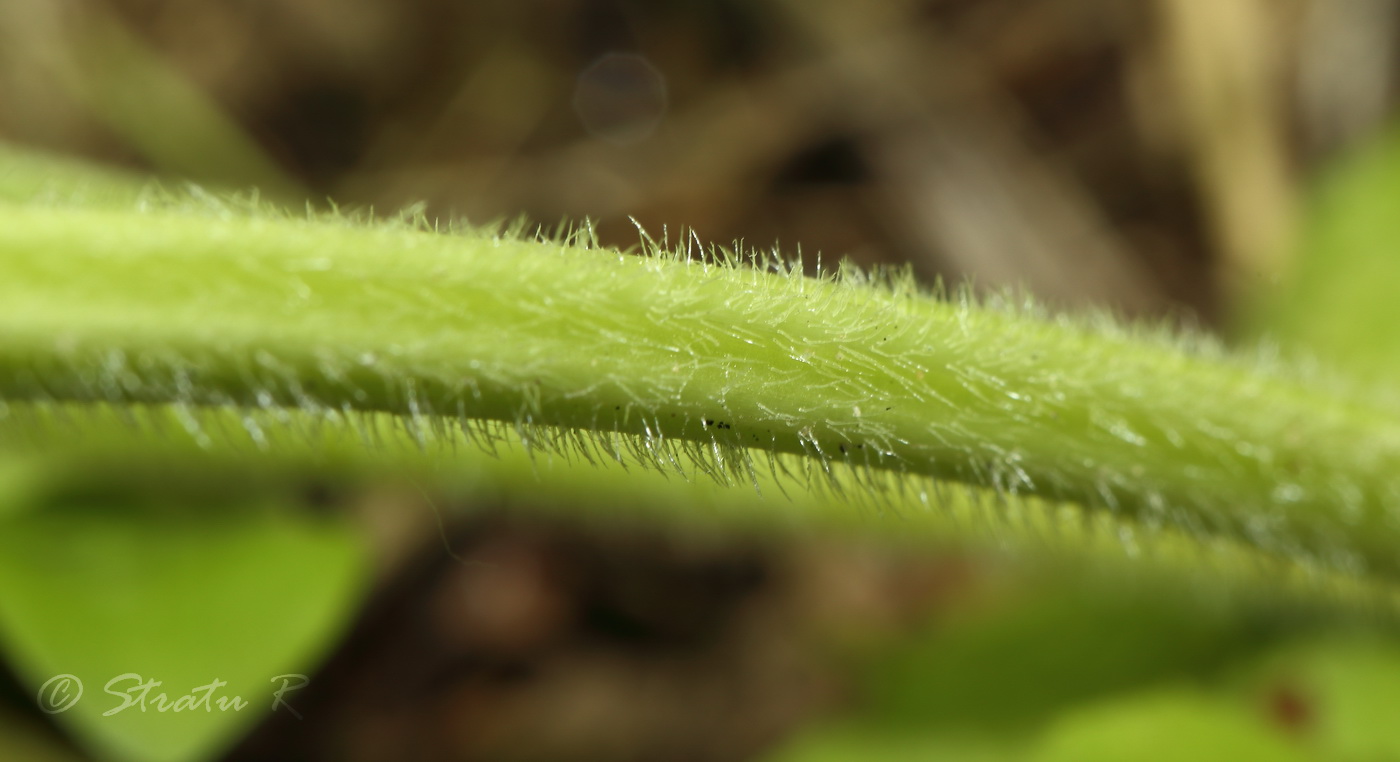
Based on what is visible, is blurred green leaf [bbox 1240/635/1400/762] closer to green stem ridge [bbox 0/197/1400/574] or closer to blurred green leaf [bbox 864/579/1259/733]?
blurred green leaf [bbox 864/579/1259/733]

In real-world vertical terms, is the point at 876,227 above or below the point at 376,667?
above

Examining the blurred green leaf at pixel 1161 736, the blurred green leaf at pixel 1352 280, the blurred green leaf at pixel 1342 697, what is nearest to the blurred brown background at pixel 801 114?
the blurred green leaf at pixel 1352 280

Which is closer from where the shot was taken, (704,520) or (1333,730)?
(1333,730)

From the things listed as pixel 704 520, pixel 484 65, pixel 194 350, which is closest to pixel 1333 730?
pixel 704 520

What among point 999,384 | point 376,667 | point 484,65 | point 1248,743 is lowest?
point 376,667

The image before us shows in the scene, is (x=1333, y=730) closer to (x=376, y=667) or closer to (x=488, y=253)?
(x=488, y=253)

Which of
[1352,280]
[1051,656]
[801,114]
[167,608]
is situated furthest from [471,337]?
[801,114]

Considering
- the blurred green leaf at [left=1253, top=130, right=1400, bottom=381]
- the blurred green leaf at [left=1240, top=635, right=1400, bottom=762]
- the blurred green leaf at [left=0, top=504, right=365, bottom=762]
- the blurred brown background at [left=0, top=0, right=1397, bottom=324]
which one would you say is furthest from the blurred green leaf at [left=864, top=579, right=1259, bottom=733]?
the blurred green leaf at [left=0, top=504, right=365, bottom=762]

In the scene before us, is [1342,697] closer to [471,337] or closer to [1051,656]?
[1051,656]

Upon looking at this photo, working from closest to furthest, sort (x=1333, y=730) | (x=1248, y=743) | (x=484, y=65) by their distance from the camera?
1. (x=1248, y=743)
2. (x=1333, y=730)
3. (x=484, y=65)
